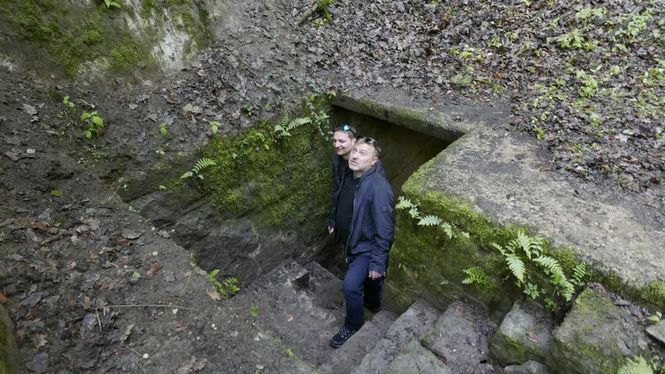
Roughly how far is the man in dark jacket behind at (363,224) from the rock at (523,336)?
155 centimetres

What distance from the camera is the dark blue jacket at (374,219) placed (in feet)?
15.7

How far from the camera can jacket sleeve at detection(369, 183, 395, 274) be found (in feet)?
15.7

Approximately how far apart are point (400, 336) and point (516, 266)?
5.01 ft

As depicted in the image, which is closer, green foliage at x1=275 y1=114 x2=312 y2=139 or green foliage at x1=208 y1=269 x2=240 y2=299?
green foliage at x1=208 y1=269 x2=240 y2=299

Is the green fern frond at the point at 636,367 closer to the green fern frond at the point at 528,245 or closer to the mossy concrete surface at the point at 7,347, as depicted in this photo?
the green fern frond at the point at 528,245

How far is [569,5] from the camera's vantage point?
698 centimetres

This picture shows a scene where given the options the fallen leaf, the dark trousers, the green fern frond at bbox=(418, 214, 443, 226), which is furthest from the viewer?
the dark trousers

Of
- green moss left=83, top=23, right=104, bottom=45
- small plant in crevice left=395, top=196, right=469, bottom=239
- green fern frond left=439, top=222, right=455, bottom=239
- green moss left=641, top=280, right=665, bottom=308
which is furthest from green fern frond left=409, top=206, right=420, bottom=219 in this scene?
green moss left=83, top=23, right=104, bottom=45

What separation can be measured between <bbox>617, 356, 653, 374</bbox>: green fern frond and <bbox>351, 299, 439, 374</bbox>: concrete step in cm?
175

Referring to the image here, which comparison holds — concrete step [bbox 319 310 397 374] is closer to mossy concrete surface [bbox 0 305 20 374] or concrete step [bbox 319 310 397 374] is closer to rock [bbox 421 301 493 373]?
rock [bbox 421 301 493 373]

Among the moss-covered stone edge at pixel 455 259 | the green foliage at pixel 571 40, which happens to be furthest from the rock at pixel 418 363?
the green foliage at pixel 571 40

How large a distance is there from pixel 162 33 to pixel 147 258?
3282 mm

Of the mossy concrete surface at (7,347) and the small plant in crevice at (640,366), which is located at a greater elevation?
the mossy concrete surface at (7,347)

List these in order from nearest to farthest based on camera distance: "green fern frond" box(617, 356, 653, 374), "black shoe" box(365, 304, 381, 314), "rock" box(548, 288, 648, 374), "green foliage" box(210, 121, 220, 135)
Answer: "green fern frond" box(617, 356, 653, 374)
"rock" box(548, 288, 648, 374)
"green foliage" box(210, 121, 220, 135)
"black shoe" box(365, 304, 381, 314)
